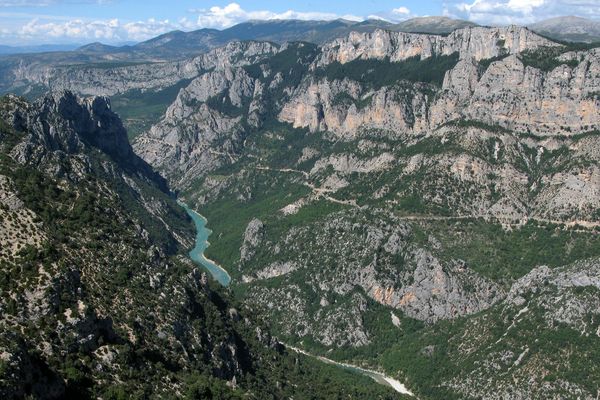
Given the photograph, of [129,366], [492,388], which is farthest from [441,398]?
[129,366]

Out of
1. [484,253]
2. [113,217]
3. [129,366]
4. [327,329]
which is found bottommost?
[327,329]

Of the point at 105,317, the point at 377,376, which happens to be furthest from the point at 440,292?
the point at 105,317

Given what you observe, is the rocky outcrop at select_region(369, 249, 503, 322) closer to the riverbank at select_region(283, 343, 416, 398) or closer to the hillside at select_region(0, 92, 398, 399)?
the riverbank at select_region(283, 343, 416, 398)

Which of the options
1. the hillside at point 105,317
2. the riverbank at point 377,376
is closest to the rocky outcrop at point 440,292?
the riverbank at point 377,376

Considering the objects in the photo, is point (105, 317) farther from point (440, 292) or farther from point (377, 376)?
point (440, 292)

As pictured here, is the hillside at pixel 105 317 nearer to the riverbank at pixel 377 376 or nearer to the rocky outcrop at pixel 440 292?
the riverbank at pixel 377 376

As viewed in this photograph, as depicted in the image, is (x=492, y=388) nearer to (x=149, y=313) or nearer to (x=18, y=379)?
(x=149, y=313)

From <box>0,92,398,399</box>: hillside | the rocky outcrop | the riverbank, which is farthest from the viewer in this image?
the rocky outcrop

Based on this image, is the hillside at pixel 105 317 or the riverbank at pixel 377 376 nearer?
the hillside at pixel 105 317

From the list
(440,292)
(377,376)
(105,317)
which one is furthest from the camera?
(440,292)

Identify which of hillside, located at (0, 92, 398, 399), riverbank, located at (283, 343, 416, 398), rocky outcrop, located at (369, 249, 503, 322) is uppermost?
hillside, located at (0, 92, 398, 399)

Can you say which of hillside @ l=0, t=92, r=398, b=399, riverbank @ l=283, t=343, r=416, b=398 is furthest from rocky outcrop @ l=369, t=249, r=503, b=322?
hillside @ l=0, t=92, r=398, b=399
